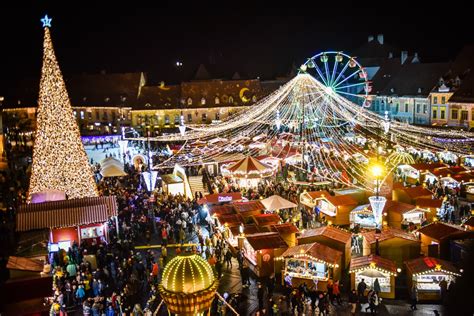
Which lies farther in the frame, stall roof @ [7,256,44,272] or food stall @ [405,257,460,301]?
food stall @ [405,257,460,301]

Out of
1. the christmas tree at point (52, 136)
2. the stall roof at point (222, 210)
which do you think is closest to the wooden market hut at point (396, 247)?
the stall roof at point (222, 210)

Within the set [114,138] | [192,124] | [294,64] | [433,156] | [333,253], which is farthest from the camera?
[294,64]

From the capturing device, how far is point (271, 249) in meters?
16.4

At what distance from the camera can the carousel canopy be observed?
2694 cm

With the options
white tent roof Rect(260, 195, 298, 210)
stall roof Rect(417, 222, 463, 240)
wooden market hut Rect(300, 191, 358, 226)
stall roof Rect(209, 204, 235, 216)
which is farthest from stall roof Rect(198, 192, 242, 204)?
stall roof Rect(417, 222, 463, 240)

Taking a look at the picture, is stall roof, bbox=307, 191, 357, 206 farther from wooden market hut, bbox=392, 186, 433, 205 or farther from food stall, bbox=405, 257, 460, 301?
food stall, bbox=405, 257, 460, 301

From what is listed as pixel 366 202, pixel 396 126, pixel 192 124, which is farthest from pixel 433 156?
pixel 192 124

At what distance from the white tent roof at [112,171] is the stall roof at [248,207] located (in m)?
10.6

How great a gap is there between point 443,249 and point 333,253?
391 centimetres

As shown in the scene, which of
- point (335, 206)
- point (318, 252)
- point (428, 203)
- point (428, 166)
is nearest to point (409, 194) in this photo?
point (428, 203)

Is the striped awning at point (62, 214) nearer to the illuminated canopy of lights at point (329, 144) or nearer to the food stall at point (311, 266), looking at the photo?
the food stall at point (311, 266)

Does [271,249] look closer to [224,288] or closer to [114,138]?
[224,288]

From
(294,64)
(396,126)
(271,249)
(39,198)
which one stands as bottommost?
(271,249)

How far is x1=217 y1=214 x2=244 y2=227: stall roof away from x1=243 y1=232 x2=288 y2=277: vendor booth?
96.7 inches
